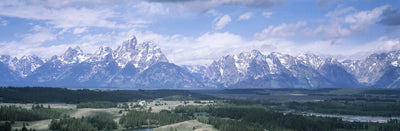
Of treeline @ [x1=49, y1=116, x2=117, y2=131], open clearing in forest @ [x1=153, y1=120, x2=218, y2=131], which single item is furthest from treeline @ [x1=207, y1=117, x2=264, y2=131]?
treeline @ [x1=49, y1=116, x2=117, y2=131]

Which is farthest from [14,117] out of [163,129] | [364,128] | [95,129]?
[364,128]

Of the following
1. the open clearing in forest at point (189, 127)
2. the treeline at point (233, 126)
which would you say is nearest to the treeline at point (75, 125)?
the open clearing in forest at point (189, 127)

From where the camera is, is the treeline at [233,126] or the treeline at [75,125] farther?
the treeline at [233,126]

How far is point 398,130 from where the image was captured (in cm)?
18075

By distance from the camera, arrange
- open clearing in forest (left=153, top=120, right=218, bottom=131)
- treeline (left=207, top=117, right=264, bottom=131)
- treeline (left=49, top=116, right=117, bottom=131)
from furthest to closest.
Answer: open clearing in forest (left=153, top=120, right=218, bottom=131) < treeline (left=207, top=117, right=264, bottom=131) < treeline (left=49, top=116, right=117, bottom=131)

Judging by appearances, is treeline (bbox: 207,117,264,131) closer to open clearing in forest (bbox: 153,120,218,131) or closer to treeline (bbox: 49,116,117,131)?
open clearing in forest (bbox: 153,120,218,131)

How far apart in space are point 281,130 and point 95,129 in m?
89.9

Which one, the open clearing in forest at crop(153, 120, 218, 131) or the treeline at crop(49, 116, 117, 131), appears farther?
the open clearing in forest at crop(153, 120, 218, 131)

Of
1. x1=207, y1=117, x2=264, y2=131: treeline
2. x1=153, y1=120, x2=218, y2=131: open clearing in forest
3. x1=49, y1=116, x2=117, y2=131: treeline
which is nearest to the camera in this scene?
x1=49, y1=116, x2=117, y2=131: treeline

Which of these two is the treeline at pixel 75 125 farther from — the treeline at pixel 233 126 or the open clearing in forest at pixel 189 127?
the treeline at pixel 233 126

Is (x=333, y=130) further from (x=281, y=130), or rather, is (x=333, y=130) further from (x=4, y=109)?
(x=4, y=109)

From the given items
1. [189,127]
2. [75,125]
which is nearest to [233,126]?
[189,127]

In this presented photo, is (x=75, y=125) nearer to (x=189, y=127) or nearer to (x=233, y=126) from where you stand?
(x=189, y=127)

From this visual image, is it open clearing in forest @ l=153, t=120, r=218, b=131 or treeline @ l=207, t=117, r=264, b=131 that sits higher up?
treeline @ l=207, t=117, r=264, b=131
